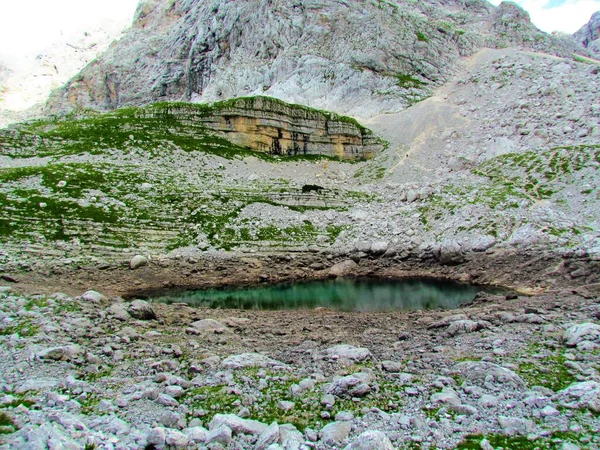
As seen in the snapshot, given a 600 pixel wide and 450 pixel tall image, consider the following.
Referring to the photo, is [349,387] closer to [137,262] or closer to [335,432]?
[335,432]

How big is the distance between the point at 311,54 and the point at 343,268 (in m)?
64.7

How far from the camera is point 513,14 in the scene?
332 ft

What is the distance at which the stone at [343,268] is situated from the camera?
3044 cm

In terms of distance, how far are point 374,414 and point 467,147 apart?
50.3 meters

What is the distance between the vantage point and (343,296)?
2491 centimetres

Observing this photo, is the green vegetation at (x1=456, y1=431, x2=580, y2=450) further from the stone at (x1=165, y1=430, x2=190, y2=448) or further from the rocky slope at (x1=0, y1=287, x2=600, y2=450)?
the stone at (x1=165, y1=430, x2=190, y2=448)

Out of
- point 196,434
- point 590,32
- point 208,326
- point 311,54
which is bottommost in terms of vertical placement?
point 208,326

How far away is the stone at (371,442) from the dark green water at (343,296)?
15.2 m

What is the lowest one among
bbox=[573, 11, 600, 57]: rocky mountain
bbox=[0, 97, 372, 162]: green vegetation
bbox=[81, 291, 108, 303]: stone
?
bbox=[81, 291, 108, 303]: stone

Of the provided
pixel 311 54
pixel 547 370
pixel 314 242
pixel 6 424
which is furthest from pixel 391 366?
pixel 311 54

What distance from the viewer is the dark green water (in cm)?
2253

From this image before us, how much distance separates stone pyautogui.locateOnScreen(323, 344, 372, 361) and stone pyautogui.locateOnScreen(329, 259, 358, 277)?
18.8 metres

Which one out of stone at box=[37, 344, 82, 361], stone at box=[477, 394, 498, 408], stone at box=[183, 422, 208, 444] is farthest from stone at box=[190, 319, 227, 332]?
stone at box=[477, 394, 498, 408]

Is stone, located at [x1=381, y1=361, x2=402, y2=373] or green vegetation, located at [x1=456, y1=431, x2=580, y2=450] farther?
stone, located at [x1=381, y1=361, x2=402, y2=373]
